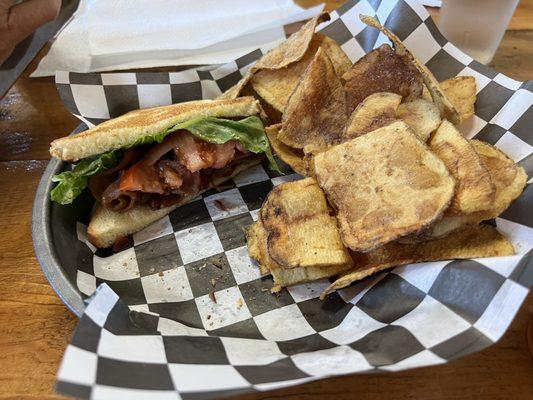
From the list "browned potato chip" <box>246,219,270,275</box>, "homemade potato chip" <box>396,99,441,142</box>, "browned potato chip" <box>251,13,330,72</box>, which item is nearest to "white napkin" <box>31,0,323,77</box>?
"browned potato chip" <box>251,13,330,72</box>

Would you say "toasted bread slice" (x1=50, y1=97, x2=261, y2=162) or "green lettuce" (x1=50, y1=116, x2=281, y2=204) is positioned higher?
"toasted bread slice" (x1=50, y1=97, x2=261, y2=162)

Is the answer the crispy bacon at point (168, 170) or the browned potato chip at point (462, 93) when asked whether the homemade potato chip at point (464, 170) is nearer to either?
the browned potato chip at point (462, 93)

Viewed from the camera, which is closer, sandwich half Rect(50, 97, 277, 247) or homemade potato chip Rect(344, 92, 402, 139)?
homemade potato chip Rect(344, 92, 402, 139)

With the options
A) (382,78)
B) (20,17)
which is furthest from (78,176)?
(382,78)

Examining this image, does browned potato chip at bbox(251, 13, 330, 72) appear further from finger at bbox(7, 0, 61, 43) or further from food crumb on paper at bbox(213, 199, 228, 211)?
finger at bbox(7, 0, 61, 43)

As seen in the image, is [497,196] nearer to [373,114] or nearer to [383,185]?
[383,185]

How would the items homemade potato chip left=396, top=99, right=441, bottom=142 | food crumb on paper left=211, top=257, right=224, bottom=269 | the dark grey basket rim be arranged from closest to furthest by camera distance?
the dark grey basket rim → homemade potato chip left=396, top=99, right=441, bottom=142 → food crumb on paper left=211, top=257, right=224, bottom=269

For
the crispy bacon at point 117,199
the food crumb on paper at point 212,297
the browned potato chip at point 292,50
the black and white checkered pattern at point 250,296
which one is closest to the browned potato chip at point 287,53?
the browned potato chip at point 292,50
